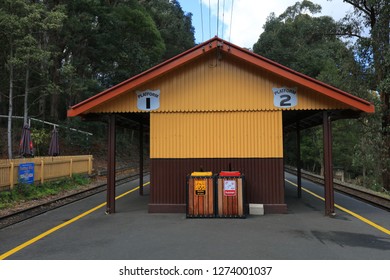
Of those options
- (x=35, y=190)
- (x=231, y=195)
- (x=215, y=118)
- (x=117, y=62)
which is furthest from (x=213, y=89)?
(x=117, y=62)

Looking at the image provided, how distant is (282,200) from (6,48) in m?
18.1

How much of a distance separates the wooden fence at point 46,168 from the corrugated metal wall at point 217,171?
6.32m

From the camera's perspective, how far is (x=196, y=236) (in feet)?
25.0

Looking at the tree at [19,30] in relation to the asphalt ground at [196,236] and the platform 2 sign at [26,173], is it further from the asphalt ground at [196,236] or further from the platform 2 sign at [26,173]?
the asphalt ground at [196,236]

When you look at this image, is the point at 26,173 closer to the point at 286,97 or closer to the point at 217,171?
the point at 217,171

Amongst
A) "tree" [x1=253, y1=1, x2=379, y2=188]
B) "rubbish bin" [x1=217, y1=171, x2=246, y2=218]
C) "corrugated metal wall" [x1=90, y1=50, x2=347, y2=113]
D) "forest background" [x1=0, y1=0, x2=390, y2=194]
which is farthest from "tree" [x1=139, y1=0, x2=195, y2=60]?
"rubbish bin" [x1=217, y1=171, x2=246, y2=218]

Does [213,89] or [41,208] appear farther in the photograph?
[41,208]

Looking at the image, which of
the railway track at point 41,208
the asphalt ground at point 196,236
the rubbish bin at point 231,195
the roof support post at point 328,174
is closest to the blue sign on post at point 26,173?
the railway track at point 41,208

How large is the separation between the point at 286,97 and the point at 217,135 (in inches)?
88.8

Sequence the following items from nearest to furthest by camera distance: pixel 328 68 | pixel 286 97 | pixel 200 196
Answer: pixel 200 196 → pixel 286 97 → pixel 328 68

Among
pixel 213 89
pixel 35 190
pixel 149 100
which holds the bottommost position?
pixel 35 190

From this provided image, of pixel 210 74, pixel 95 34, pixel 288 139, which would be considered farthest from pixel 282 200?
pixel 288 139

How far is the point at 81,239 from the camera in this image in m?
7.54

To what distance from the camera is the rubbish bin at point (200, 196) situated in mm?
9562
